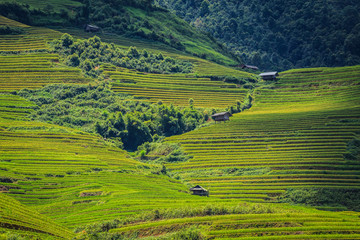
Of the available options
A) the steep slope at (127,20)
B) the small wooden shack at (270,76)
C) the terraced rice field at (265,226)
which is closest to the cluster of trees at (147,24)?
the steep slope at (127,20)

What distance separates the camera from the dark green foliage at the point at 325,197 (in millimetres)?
76438

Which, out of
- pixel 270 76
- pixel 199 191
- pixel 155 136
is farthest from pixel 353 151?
pixel 270 76

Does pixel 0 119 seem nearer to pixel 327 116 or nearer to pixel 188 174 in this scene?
pixel 188 174

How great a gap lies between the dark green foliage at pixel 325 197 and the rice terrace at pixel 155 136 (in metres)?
0.21

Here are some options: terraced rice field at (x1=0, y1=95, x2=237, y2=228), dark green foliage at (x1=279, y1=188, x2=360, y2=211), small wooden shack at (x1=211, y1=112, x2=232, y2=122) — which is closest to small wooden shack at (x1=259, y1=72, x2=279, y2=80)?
small wooden shack at (x1=211, y1=112, x2=232, y2=122)

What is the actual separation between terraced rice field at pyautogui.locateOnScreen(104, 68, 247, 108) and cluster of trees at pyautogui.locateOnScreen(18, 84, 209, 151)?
4887 mm

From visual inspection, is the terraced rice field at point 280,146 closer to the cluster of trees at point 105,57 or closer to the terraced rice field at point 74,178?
the terraced rice field at point 74,178

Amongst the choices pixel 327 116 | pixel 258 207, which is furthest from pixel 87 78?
pixel 258 207

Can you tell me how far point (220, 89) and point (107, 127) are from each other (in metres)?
38.2

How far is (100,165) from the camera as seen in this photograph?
8819 centimetres

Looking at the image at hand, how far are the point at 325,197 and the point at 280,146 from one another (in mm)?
22101

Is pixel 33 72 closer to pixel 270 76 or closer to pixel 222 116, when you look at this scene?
pixel 222 116

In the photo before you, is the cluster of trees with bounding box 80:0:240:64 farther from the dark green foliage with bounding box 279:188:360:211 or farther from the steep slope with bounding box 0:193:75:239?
the steep slope with bounding box 0:193:75:239

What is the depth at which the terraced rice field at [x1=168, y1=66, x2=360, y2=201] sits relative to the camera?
276 ft
